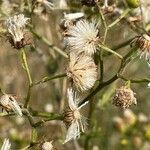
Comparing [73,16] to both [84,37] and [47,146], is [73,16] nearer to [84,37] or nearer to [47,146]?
[84,37]

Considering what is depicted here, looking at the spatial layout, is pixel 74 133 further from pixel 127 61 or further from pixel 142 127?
pixel 142 127

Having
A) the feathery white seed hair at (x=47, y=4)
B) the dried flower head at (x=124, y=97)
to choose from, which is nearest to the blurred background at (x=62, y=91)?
the feathery white seed hair at (x=47, y=4)

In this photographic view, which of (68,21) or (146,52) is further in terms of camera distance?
(68,21)

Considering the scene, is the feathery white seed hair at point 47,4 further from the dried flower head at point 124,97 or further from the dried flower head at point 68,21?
the dried flower head at point 124,97

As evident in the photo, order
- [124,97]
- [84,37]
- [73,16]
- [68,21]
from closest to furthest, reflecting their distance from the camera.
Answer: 1. [124,97]
2. [84,37]
3. [68,21]
4. [73,16]

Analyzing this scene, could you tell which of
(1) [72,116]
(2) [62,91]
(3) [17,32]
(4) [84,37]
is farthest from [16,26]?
(2) [62,91]

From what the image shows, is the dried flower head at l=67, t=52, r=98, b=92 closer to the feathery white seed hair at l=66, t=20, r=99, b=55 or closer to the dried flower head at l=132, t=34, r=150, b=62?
the feathery white seed hair at l=66, t=20, r=99, b=55

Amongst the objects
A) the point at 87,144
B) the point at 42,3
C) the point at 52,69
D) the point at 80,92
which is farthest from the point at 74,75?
the point at 52,69
